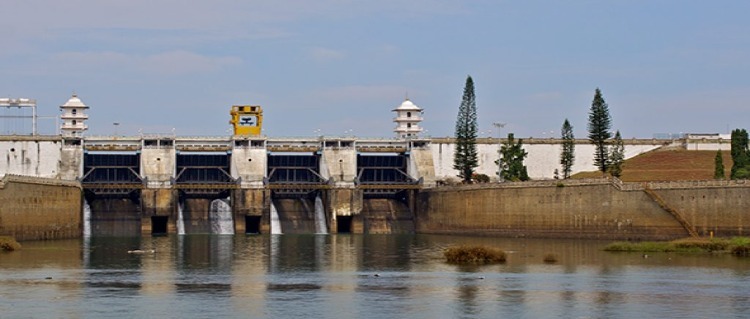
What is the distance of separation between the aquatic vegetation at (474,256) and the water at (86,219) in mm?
59975

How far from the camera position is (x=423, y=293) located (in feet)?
243

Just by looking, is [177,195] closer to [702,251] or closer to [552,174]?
[552,174]

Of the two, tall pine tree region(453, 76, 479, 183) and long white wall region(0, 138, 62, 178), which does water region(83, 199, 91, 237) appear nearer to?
long white wall region(0, 138, 62, 178)

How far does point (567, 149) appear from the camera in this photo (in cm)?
16300

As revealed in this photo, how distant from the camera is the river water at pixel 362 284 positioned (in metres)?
65.6

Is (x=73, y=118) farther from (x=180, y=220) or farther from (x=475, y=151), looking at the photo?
(x=475, y=151)

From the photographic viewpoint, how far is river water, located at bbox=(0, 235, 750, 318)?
65.6m

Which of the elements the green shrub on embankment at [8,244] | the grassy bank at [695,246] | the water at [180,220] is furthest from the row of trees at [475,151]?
the green shrub on embankment at [8,244]

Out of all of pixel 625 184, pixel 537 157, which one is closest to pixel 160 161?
pixel 537 157

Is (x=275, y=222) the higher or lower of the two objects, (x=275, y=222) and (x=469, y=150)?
the lower

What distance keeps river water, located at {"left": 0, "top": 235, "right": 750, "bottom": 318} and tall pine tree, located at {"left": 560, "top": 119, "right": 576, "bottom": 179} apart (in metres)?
45.5

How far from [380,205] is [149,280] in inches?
3151

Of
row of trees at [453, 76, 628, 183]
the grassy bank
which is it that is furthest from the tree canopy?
the grassy bank

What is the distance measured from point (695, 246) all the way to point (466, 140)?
60.3m
